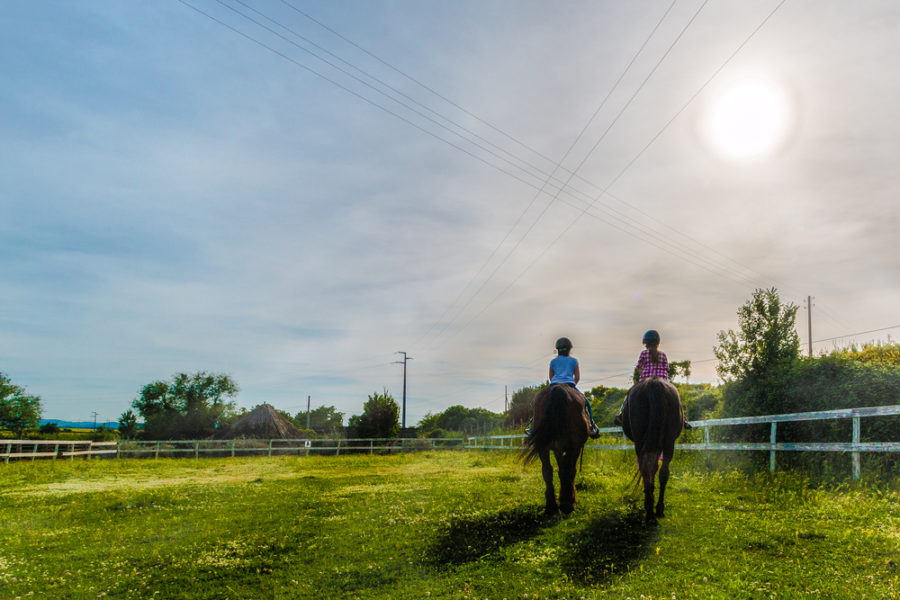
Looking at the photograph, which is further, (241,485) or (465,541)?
(241,485)

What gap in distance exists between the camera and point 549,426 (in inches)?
324

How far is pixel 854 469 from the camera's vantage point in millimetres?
8734

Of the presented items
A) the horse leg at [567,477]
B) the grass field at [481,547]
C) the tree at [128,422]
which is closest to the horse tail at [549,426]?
the horse leg at [567,477]

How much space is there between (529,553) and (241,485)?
454 inches

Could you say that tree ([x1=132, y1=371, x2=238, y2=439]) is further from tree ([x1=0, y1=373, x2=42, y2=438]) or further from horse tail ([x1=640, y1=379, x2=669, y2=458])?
horse tail ([x1=640, y1=379, x2=669, y2=458])

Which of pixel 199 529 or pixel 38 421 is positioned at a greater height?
pixel 199 529

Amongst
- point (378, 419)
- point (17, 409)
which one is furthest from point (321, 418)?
point (378, 419)

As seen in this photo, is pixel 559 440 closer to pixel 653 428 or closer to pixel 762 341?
pixel 653 428

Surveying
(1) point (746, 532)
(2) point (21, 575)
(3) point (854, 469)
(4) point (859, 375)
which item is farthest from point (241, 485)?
(4) point (859, 375)

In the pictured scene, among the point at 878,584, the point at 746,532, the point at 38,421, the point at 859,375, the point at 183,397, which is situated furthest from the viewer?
the point at 183,397

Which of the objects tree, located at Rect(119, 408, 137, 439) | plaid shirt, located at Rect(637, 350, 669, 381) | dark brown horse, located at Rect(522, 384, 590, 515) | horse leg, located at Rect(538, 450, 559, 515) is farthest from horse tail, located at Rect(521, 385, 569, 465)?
tree, located at Rect(119, 408, 137, 439)

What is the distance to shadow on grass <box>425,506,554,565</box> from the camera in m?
6.20

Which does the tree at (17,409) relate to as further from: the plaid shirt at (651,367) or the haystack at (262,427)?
the plaid shirt at (651,367)

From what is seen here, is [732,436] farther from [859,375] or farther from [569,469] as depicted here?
[569,469]
